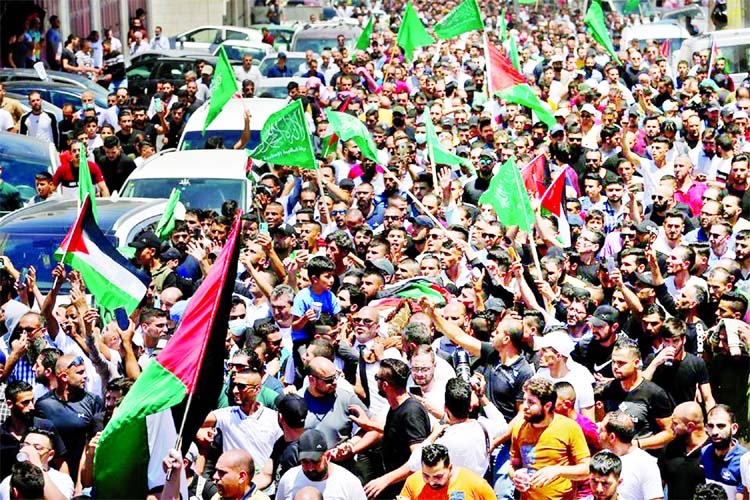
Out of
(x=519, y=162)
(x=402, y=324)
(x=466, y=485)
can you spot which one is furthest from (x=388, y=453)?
(x=519, y=162)

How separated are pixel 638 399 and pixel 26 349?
3.81m

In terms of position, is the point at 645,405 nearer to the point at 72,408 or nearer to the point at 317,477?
the point at 317,477

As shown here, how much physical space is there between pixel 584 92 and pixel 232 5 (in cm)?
3057

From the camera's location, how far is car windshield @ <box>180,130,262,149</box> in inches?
759

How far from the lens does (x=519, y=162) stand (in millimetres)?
16719

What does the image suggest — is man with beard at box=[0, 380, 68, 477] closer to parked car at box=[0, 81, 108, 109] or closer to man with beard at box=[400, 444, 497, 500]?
man with beard at box=[400, 444, 497, 500]

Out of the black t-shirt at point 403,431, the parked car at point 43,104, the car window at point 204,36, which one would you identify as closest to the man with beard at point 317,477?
the black t-shirt at point 403,431

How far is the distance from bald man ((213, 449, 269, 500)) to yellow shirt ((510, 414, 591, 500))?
153 centimetres

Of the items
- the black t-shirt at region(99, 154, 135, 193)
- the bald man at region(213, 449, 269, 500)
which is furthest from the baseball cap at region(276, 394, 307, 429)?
the black t-shirt at region(99, 154, 135, 193)

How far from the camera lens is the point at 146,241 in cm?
1341

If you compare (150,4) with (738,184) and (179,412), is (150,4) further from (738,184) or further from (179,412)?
(179,412)

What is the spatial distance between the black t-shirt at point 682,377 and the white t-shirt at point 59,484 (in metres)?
3.54

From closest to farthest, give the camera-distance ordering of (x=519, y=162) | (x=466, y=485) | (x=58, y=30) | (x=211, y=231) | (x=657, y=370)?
(x=466, y=485)
(x=657, y=370)
(x=211, y=231)
(x=519, y=162)
(x=58, y=30)

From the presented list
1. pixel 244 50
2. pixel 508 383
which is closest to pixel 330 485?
pixel 508 383
